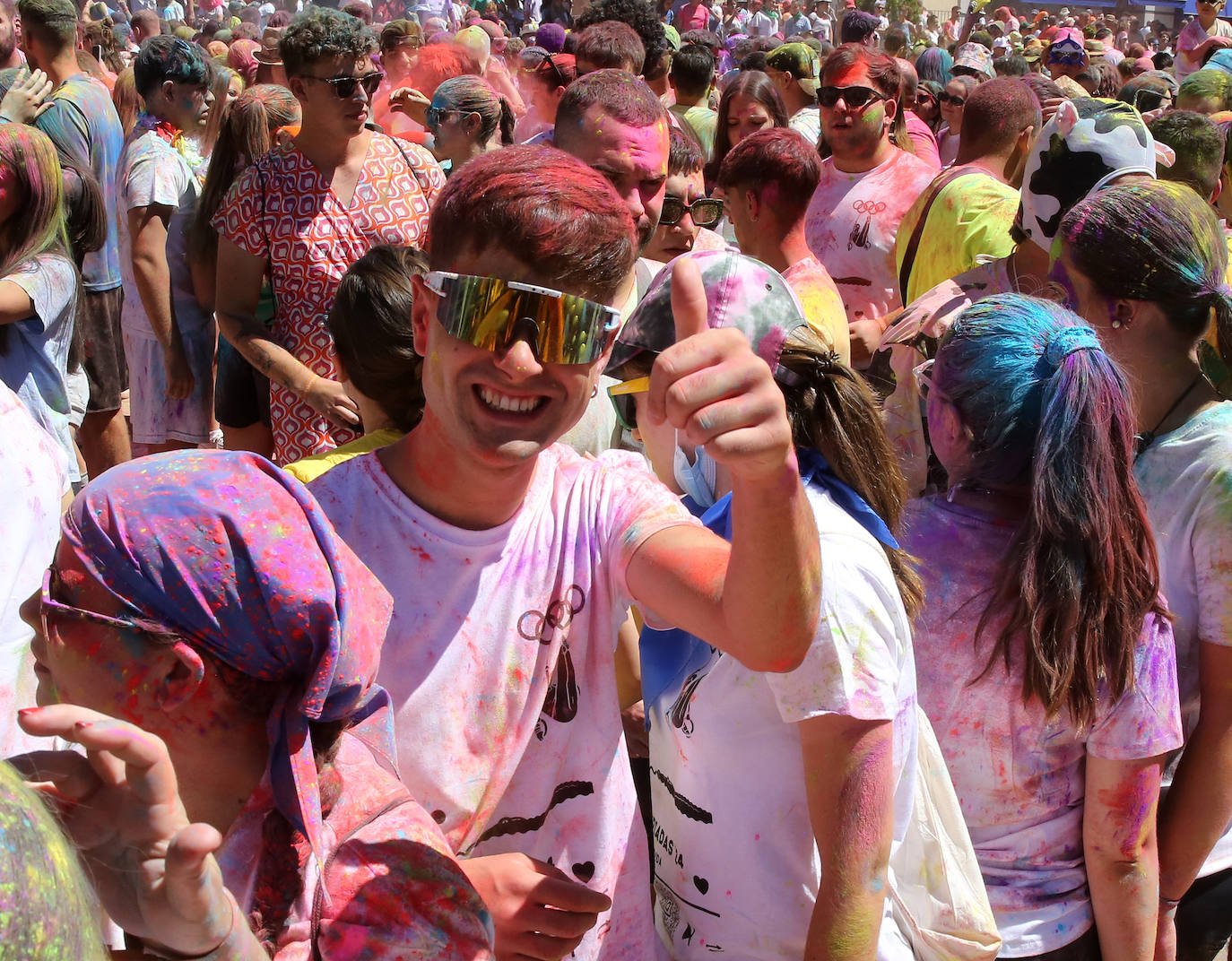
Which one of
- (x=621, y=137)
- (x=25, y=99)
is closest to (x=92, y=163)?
(x=25, y=99)

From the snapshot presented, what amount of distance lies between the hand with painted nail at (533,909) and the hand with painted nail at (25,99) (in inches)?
195

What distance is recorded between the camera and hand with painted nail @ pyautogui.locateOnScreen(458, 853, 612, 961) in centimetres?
156

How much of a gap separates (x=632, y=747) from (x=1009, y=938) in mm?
885

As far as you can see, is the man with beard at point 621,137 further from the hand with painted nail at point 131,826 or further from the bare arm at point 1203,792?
the hand with painted nail at point 131,826

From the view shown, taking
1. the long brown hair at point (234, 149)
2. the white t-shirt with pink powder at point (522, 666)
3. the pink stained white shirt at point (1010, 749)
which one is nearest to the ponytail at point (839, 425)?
the pink stained white shirt at point (1010, 749)

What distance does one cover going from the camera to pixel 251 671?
1.33 m

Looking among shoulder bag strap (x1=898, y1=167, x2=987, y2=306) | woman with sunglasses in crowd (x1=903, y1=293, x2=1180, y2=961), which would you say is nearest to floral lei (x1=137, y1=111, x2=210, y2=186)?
shoulder bag strap (x1=898, y1=167, x2=987, y2=306)

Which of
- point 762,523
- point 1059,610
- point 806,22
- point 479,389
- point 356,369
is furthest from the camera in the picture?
point 806,22

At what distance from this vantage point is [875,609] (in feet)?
5.71

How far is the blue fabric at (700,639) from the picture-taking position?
74.7 inches

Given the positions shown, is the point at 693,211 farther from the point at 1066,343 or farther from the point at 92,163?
the point at 92,163

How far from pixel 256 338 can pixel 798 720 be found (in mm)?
2492

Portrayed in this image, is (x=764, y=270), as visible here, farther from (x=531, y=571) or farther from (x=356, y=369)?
(x=356, y=369)

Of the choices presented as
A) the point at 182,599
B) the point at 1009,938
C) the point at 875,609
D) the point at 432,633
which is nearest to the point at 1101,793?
the point at 1009,938
